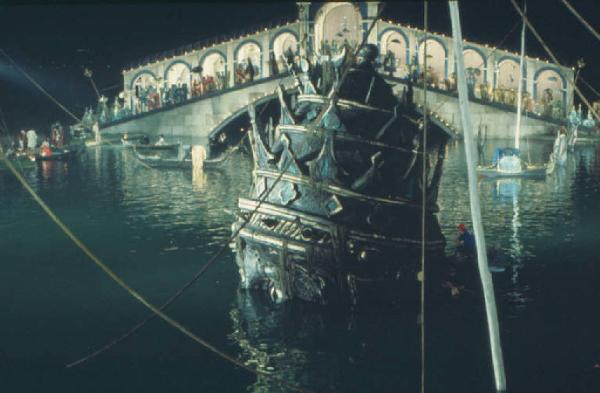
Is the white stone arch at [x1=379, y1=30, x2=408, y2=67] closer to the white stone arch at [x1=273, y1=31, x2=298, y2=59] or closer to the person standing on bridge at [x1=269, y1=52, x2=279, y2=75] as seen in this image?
the white stone arch at [x1=273, y1=31, x2=298, y2=59]

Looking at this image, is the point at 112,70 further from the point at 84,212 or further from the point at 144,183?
the point at 84,212

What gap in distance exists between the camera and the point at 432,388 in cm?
1288

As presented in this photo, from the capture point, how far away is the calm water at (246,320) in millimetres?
13484

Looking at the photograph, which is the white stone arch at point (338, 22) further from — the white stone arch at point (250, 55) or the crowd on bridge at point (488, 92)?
the white stone arch at point (250, 55)

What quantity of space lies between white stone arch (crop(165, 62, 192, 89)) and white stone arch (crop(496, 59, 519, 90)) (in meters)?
24.1

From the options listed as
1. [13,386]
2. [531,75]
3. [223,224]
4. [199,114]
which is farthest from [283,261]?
[531,75]

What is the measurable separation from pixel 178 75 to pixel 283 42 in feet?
33.0

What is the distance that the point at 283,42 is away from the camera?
56781 millimetres

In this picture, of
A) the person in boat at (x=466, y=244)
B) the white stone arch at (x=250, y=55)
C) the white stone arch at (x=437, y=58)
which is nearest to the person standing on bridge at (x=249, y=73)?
the white stone arch at (x=250, y=55)

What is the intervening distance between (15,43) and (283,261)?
161ft

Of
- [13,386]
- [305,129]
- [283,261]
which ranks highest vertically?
[305,129]

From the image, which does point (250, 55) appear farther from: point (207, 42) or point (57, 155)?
point (57, 155)

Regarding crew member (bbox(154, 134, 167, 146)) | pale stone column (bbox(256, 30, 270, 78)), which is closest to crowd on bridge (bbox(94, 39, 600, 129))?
pale stone column (bbox(256, 30, 270, 78))

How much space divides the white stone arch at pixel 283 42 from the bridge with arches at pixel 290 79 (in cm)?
8
